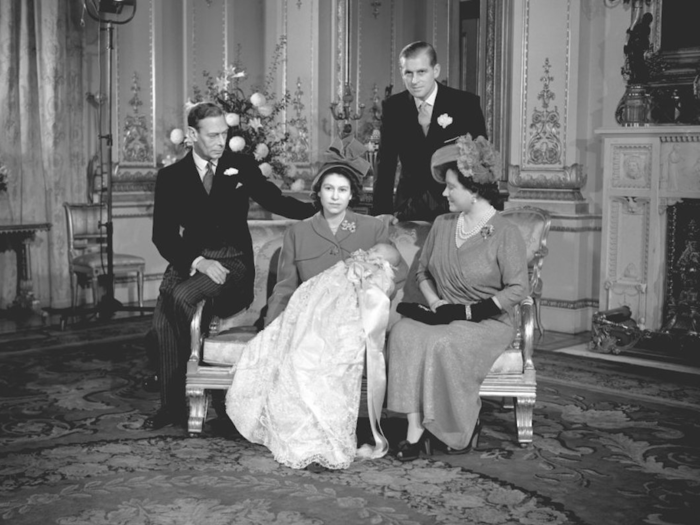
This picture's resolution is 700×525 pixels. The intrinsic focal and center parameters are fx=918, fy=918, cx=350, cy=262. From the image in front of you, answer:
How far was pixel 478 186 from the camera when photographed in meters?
4.38

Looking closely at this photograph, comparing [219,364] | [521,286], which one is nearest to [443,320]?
[521,286]

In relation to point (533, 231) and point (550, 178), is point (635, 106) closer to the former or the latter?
point (550, 178)

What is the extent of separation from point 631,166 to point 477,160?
9.93 ft

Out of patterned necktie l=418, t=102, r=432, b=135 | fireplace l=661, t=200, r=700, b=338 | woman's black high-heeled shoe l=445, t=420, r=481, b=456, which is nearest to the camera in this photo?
woman's black high-heeled shoe l=445, t=420, r=481, b=456

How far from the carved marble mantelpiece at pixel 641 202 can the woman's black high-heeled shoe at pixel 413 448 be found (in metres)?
3.30

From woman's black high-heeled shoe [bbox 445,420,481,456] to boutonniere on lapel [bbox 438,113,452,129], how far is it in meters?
1.68

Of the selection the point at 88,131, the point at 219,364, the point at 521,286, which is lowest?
the point at 219,364

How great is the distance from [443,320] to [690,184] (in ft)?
10.6

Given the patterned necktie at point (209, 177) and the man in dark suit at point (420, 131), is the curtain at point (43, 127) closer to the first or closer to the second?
the patterned necktie at point (209, 177)

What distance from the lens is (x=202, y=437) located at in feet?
14.8

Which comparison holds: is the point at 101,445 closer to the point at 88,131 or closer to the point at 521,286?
the point at 521,286

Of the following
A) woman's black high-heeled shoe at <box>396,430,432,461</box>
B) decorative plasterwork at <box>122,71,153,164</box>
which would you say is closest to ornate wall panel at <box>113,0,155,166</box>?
decorative plasterwork at <box>122,71,153,164</box>

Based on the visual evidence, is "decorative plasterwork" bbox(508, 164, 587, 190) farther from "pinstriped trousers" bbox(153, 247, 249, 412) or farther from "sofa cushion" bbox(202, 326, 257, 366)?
"sofa cushion" bbox(202, 326, 257, 366)

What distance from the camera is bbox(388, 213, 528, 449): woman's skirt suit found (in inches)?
163
